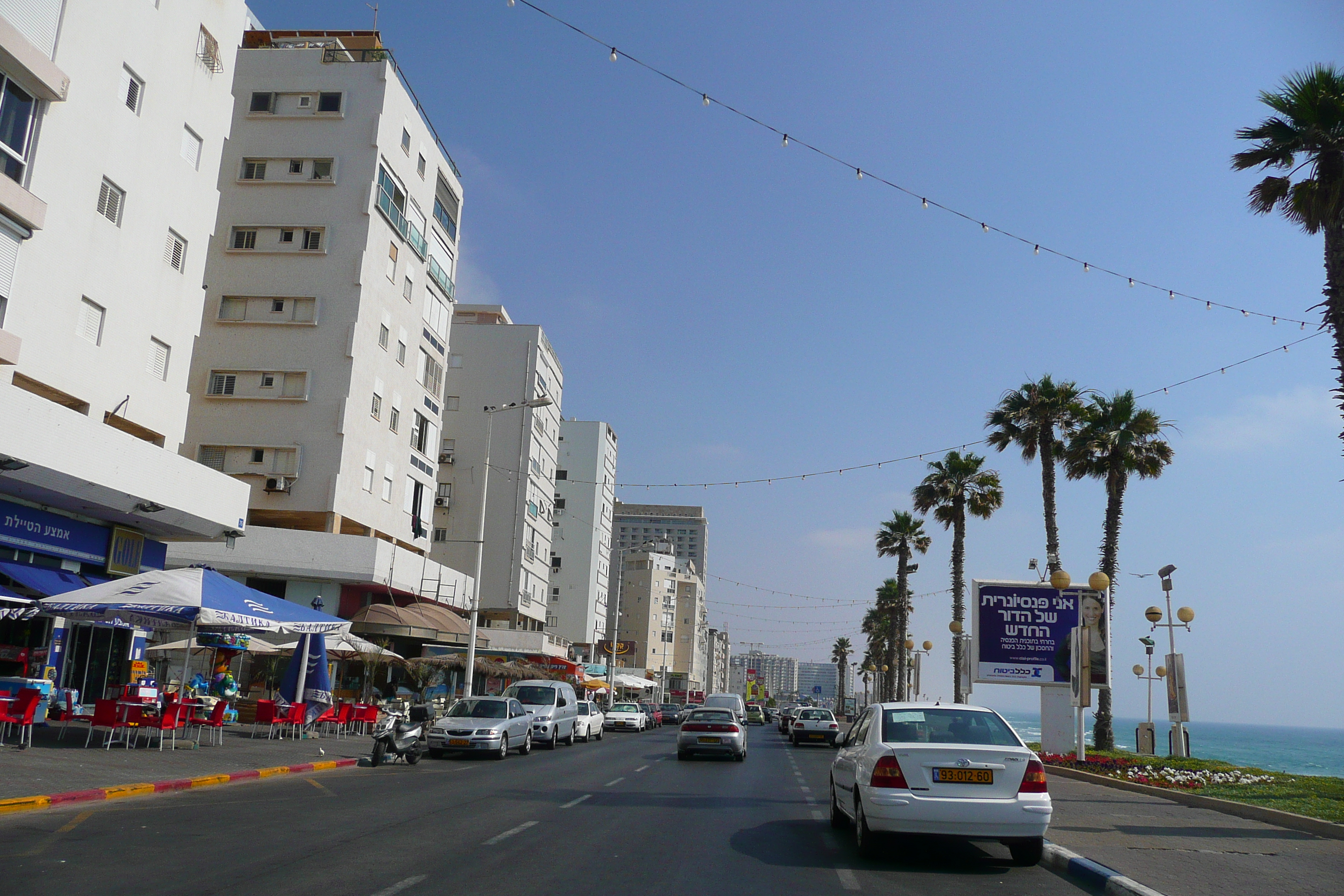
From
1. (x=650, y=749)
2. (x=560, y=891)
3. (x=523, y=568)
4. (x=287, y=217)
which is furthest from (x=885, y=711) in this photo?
(x=523, y=568)

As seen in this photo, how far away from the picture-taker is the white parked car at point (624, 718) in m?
51.8

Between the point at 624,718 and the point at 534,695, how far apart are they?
20.3 m

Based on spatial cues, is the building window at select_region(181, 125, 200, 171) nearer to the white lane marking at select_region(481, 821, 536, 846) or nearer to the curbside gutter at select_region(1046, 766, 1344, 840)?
the white lane marking at select_region(481, 821, 536, 846)

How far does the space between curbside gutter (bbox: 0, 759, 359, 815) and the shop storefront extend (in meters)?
6.45

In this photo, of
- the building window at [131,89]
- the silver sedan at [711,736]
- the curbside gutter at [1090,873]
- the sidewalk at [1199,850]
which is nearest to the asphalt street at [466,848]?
the curbside gutter at [1090,873]

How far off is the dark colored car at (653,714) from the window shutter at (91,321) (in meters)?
39.0

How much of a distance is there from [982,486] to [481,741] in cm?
3222

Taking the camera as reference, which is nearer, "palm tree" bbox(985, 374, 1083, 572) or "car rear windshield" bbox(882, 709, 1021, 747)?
"car rear windshield" bbox(882, 709, 1021, 747)

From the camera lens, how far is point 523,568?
70.2m

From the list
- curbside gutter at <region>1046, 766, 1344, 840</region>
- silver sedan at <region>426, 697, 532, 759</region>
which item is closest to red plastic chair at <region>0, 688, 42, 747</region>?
silver sedan at <region>426, 697, 532, 759</region>

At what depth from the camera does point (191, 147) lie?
27578mm

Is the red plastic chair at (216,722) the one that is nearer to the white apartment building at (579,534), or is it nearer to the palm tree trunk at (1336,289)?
the palm tree trunk at (1336,289)

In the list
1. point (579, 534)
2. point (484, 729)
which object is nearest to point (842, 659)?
point (579, 534)

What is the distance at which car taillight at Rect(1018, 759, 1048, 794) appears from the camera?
31.1ft
